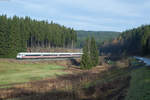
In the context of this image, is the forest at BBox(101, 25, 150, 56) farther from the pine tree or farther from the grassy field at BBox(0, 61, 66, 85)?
the grassy field at BBox(0, 61, 66, 85)

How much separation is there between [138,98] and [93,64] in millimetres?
41783

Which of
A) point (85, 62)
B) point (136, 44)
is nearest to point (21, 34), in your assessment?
point (85, 62)

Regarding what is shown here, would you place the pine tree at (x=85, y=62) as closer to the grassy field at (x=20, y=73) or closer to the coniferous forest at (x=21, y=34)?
the grassy field at (x=20, y=73)

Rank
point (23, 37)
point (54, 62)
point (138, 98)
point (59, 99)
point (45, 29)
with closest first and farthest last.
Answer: point (138, 98), point (59, 99), point (54, 62), point (23, 37), point (45, 29)

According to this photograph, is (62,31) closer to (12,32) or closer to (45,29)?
(45,29)

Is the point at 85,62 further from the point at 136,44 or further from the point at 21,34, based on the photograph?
the point at 136,44

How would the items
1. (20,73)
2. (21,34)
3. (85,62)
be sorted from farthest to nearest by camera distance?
1. (21,34)
2. (85,62)
3. (20,73)

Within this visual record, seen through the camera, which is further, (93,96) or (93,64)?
(93,64)

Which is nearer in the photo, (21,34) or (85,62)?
(85,62)

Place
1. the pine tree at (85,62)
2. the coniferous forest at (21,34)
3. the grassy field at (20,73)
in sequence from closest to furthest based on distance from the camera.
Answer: the grassy field at (20,73), the pine tree at (85,62), the coniferous forest at (21,34)

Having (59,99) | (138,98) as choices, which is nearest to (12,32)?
(59,99)

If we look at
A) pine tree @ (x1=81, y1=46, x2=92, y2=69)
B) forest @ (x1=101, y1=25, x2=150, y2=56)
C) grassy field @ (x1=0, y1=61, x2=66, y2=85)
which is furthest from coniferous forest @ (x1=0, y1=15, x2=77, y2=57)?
forest @ (x1=101, y1=25, x2=150, y2=56)

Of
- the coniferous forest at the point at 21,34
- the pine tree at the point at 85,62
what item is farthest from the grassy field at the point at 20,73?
the coniferous forest at the point at 21,34

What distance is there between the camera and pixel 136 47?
10788 centimetres
